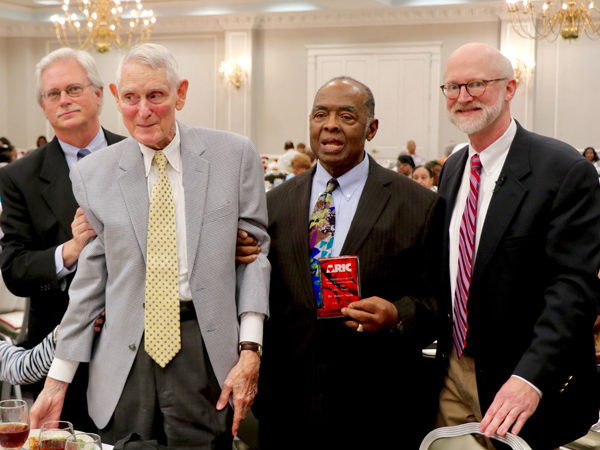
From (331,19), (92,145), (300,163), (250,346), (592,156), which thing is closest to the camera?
(250,346)

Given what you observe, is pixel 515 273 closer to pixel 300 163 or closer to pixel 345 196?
pixel 345 196

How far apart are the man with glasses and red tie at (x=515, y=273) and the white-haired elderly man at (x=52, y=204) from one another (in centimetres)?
128

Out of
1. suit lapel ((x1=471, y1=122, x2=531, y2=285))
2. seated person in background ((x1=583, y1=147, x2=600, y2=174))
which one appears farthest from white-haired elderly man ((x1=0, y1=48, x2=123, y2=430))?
seated person in background ((x1=583, y1=147, x2=600, y2=174))

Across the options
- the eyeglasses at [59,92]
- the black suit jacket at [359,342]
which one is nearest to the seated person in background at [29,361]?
the black suit jacket at [359,342]

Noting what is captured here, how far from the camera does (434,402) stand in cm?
228

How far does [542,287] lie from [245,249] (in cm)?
92

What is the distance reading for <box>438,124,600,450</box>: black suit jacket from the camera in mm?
1861

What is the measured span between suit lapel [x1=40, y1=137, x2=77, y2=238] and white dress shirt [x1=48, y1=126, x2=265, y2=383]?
0.50 meters

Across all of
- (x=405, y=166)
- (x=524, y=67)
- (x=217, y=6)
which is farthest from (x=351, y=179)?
(x=217, y=6)

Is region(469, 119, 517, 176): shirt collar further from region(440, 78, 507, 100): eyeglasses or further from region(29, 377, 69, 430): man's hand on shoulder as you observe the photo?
region(29, 377, 69, 430): man's hand on shoulder

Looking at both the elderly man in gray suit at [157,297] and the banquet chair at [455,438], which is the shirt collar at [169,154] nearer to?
the elderly man in gray suit at [157,297]

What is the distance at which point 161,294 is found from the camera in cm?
180

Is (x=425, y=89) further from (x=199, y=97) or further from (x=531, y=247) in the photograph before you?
(x=531, y=247)

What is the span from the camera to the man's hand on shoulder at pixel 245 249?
1.91 m
